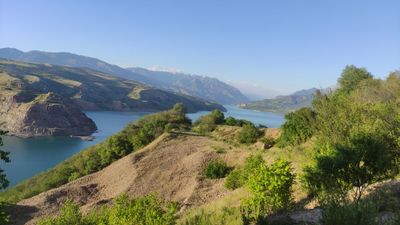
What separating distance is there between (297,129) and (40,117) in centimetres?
13242

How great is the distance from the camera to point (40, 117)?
15262 centimetres

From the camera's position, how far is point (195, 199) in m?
34.2

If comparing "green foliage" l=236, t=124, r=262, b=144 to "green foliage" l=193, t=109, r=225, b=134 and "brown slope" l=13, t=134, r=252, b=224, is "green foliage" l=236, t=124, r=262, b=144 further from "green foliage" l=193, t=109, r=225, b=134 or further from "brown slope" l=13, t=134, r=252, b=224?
"green foliage" l=193, t=109, r=225, b=134

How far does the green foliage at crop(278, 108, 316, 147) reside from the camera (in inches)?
1763

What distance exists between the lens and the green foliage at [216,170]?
40.1 m

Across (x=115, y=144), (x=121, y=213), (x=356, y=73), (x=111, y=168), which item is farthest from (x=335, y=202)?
(x=356, y=73)

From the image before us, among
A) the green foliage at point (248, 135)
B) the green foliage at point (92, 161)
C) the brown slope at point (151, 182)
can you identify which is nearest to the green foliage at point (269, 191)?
the brown slope at point (151, 182)

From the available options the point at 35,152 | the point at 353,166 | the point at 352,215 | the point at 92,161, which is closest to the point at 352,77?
the point at 92,161

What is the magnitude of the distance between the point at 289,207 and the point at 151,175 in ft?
80.5

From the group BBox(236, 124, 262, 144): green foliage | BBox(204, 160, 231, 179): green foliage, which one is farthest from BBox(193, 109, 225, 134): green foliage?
BBox(204, 160, 231, 179): green foliage

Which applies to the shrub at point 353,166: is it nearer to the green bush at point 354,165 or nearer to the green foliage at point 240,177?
the green bush at point 354,165

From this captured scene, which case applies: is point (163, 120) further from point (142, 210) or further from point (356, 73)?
point (142, 210)

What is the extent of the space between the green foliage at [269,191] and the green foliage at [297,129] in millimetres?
24545

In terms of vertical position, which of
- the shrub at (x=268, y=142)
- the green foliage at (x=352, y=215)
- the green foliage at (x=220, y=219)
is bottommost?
the green foliage at (x=220, y=219)
